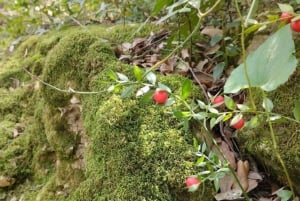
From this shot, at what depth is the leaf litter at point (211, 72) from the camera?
123 cm

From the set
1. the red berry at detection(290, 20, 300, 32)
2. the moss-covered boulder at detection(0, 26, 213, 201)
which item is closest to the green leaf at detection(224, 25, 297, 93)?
the red berry at detection(290, 20, 300, 32)

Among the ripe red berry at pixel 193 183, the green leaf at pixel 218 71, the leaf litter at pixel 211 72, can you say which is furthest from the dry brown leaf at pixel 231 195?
the green leaf at pixel 218 71

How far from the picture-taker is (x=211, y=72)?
1604mm

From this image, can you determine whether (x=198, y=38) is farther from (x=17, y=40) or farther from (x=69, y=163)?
(x=17, y=40)

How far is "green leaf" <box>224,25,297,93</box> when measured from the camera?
75cm

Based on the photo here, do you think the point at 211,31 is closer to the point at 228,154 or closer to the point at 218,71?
the point at 218,71

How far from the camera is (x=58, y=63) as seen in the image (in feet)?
6.11

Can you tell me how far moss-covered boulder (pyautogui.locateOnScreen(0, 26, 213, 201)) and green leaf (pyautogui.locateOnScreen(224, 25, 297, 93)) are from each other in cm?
30

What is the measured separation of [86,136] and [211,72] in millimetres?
548

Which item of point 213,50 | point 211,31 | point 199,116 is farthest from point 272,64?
point 211,31

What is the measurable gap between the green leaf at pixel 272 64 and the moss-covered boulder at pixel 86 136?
1.00 ft

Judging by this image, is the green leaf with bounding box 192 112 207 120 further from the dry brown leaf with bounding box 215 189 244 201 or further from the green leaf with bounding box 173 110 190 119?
the dry brown leaf with bounding box 215 189 244 201

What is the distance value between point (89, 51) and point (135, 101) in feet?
1.47

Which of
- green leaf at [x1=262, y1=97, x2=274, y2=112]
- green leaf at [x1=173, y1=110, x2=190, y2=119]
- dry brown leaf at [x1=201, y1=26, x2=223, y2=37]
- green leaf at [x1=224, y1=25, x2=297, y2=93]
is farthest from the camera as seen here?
dry brown leaf at [x1=201, y1=26, x2=223, y2=37]
